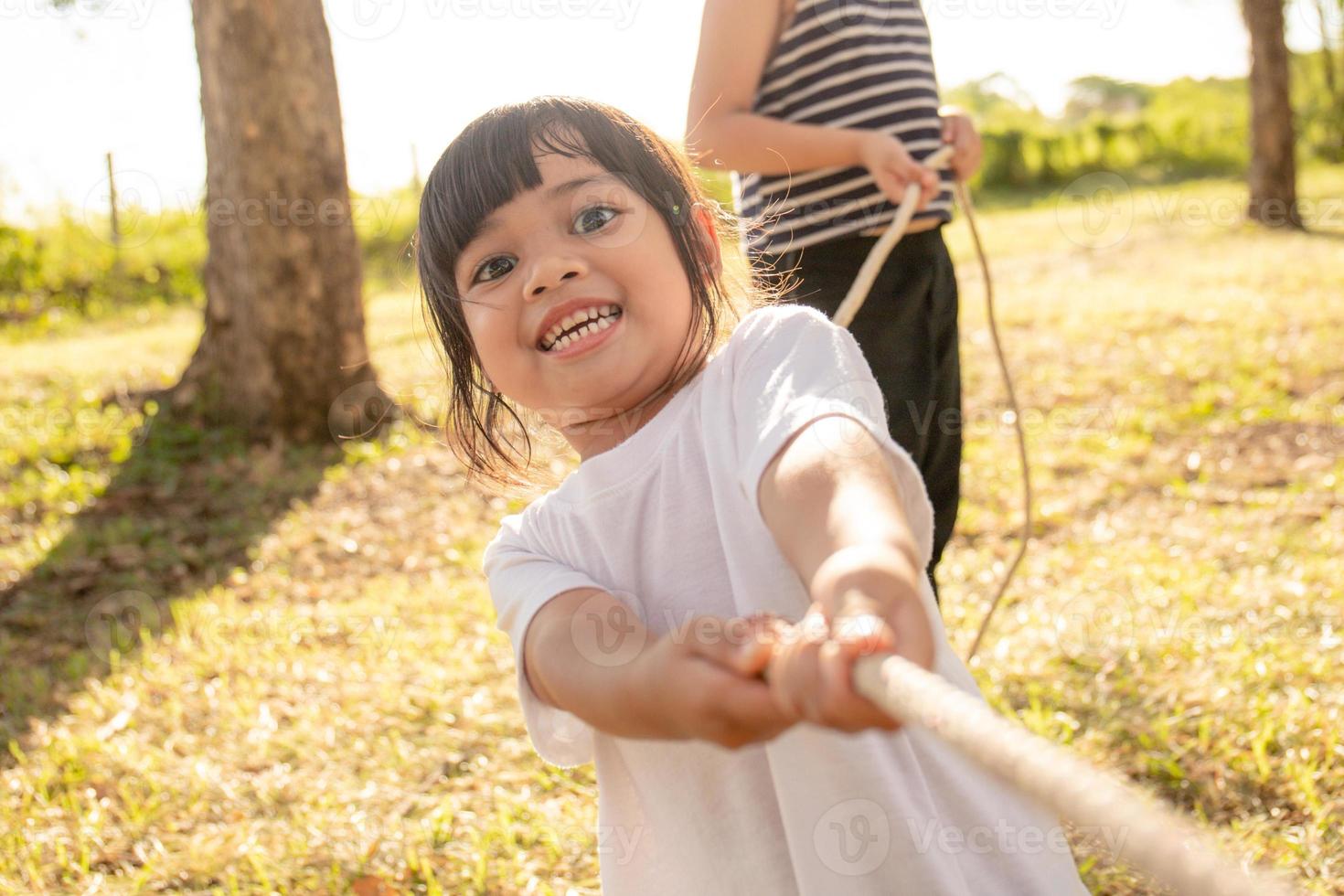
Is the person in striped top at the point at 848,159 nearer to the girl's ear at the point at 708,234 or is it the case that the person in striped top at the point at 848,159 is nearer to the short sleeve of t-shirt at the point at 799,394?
the girl's ear at the point at 708,234

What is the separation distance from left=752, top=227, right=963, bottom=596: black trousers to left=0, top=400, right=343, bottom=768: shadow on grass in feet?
6.57

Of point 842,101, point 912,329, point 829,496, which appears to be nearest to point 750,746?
point 829,496

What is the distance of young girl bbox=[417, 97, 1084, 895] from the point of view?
957mm

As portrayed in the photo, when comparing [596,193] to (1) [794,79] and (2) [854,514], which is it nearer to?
(2) [854,514]

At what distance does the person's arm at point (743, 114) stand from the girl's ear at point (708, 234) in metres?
Answer: 0.36

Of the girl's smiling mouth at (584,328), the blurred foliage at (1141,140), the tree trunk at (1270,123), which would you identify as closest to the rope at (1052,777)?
the girl's smiling mouth at (584,328)

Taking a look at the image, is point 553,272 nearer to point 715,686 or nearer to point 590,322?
point 590,322

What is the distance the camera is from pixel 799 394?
3.45 ft

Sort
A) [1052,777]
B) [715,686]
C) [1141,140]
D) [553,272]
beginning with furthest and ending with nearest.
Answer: [1141,140] → [553,272] → [715,686] → [1052,777]

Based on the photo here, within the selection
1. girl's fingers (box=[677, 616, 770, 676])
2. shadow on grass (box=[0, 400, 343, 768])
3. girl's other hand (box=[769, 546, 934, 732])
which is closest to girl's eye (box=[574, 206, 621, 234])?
girl's fingers (box=[677, 616, 770, 676])

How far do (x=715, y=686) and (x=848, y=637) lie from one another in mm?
150

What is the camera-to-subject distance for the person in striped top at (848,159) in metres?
1.84

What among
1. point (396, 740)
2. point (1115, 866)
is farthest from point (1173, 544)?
point (396, 740)

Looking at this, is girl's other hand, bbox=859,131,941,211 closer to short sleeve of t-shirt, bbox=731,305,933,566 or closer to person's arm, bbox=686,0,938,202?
person's arm, bbox=686,0,938,202
